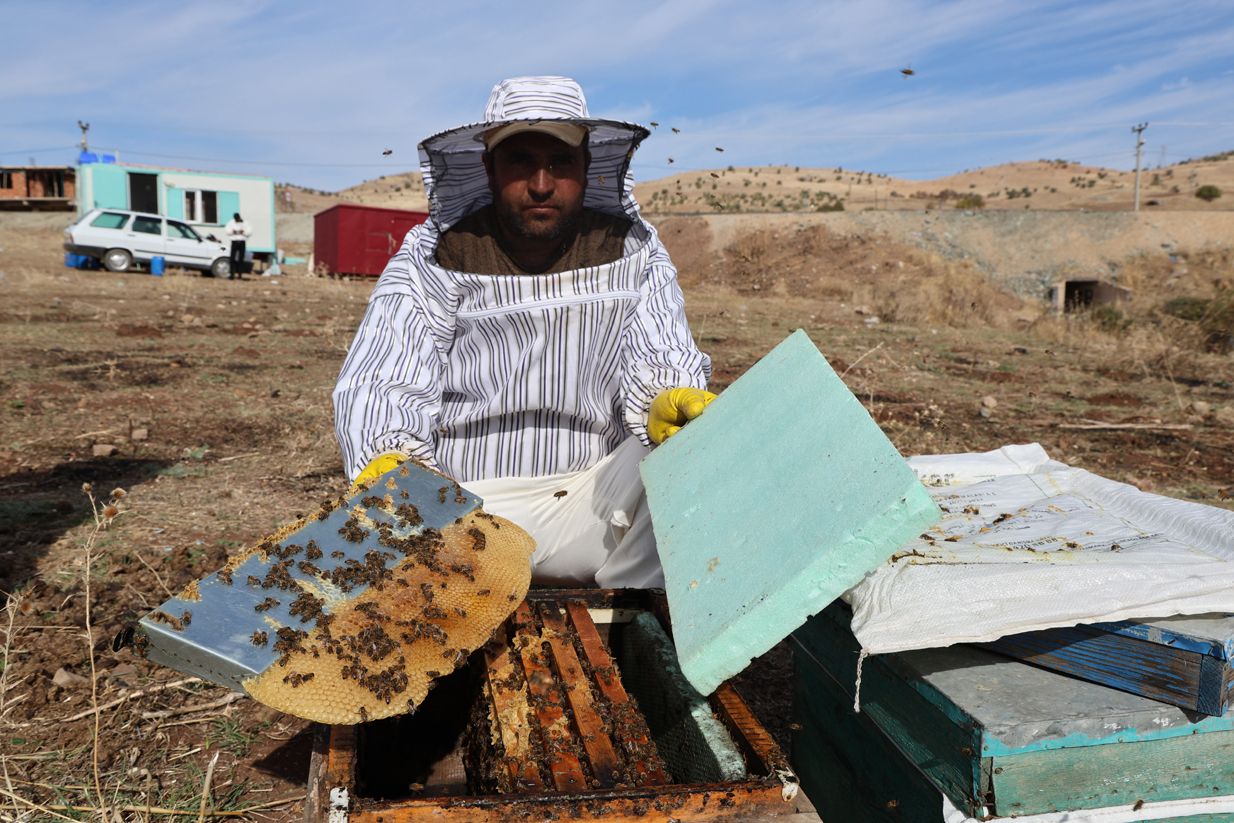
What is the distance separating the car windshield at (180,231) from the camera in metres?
18.9

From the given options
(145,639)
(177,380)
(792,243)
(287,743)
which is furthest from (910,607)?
(792,243)

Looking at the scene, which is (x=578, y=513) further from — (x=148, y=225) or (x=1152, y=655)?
(x=148, y=225)

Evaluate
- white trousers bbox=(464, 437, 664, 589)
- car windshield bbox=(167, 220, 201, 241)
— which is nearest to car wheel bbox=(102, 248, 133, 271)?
car windshield bbox=(167, 220, 201, 241)

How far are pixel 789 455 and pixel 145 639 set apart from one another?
1200 millimetres

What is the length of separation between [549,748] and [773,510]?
0.62m

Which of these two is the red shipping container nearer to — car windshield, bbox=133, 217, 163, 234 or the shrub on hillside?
car windshield, bbox=133, 217, 163, 234

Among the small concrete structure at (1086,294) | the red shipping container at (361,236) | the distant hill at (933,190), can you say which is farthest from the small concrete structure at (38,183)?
the small concrete structure at (1086,294)

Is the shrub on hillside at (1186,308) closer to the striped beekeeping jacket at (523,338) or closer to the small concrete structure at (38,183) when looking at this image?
the striped beekeeping jacket at (523,338)

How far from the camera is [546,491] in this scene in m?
2.90

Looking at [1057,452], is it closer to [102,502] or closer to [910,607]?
[910,607]

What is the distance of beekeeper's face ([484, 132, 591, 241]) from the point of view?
2.58 meters

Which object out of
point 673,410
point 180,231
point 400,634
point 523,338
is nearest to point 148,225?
point 180,231

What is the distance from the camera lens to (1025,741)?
1301mm

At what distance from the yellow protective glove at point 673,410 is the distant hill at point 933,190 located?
30.2 metres
